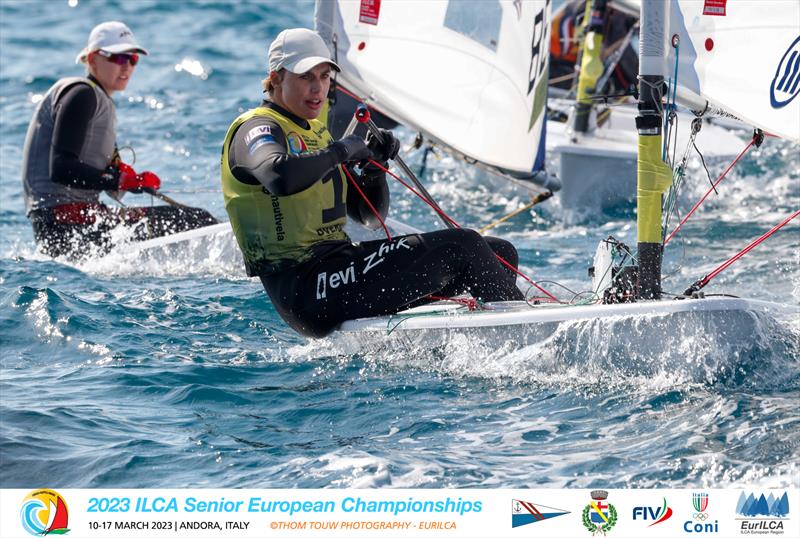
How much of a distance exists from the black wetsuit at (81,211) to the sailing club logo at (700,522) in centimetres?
382

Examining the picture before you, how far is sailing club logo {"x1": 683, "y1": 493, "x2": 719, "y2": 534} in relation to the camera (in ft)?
10.0

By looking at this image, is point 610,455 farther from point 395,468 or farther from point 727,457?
point 395,468

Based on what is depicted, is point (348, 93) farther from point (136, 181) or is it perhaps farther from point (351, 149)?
point (351, 149)

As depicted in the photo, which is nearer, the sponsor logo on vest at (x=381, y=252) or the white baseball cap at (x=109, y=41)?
the sponsor logo on vest at (x=381, y=252)

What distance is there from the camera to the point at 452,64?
6.00m

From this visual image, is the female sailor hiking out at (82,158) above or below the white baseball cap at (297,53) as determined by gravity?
below

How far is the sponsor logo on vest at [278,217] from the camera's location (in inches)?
170

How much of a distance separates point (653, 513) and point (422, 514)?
0.59 metres

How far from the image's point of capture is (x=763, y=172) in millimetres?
8492

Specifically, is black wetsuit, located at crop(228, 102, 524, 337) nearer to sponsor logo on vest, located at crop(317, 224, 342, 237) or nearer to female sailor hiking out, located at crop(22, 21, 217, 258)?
sponsor logo on vest, located at crop(317, 224, 342, 237)

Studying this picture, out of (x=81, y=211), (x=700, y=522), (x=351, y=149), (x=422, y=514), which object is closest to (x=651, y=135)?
(x=351, y=149)

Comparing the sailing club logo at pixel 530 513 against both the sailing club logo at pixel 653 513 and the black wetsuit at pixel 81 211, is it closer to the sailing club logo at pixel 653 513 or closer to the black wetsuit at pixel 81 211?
the sailing club logo at pixel 653 513

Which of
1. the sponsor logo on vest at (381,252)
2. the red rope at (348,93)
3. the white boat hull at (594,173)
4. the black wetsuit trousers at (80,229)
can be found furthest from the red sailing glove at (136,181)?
the white boat hull at (594,173)

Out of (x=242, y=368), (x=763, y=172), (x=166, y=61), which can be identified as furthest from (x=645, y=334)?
(x=166, y=61)
